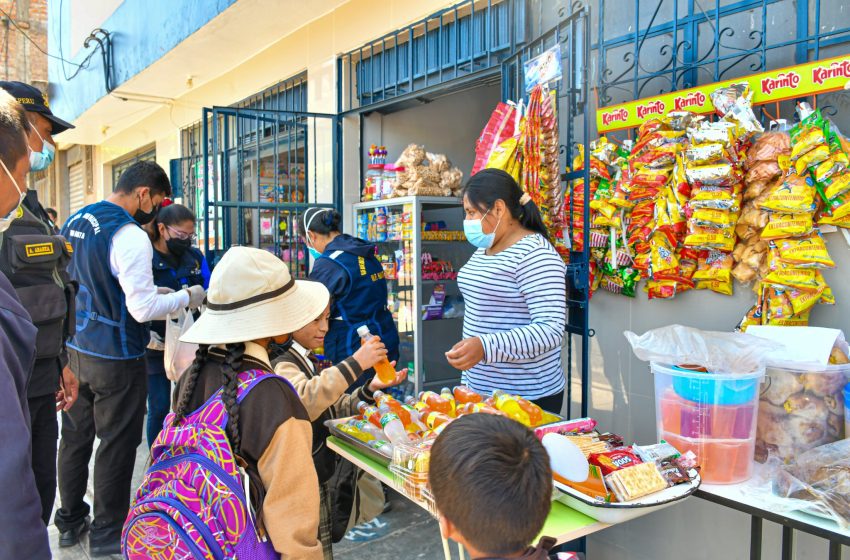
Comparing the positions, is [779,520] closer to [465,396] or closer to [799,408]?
[799,408]

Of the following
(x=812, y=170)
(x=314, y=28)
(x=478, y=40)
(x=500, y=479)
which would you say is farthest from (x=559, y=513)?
(x=314, y=28)

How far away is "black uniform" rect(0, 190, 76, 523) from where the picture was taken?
2045 mm

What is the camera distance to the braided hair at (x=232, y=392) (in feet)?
4.73

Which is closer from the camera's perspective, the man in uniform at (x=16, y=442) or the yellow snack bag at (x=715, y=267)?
the man in uniform at (x=16, y=442)

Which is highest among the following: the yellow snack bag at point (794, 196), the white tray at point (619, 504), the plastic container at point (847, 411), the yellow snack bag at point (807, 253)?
the yellow snack bag at point (794, 196)

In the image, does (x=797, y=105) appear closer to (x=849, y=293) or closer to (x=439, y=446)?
(x=849, y=293)

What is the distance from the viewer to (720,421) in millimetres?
1737

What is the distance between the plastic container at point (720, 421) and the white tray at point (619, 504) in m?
0.15

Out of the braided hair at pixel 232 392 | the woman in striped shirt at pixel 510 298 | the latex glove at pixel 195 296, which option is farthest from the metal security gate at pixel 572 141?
the latex glove at pixel 195 296

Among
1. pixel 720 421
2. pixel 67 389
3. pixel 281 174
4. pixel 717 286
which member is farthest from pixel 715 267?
pixel 281 174

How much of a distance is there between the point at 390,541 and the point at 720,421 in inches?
85.4

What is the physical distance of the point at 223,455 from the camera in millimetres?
1410

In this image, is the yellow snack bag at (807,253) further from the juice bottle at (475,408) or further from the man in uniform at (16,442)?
the man in uniform at (16,442)

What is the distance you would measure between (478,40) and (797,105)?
2279 mm
